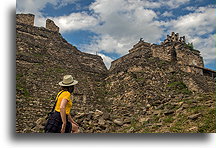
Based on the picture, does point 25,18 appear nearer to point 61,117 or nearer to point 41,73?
point 41,73

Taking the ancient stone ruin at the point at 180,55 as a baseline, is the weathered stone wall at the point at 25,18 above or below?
above

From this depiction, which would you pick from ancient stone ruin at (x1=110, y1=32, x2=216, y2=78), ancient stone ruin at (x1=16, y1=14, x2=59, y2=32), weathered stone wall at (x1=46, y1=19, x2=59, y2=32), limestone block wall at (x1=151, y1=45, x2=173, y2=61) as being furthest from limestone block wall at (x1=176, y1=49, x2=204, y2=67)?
ancient stone ruin at (x1=16, y1=14, x2=59, y2=32)

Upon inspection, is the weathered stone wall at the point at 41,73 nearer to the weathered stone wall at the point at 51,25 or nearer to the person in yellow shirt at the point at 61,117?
the weathered stone wall at the point at 51,25

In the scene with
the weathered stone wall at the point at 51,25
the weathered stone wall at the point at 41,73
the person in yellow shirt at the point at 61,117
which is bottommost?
the person in yellow shirt at the point at 61,117

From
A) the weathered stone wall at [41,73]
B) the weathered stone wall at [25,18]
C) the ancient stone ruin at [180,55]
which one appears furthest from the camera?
the weathered stone wall at [25,18]

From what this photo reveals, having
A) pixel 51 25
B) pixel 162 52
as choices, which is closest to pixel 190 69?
pixel 162 52

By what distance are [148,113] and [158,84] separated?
13.8ft

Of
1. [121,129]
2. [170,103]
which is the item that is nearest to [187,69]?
[170,103]

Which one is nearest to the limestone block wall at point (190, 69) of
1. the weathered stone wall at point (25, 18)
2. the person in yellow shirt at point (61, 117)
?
the person in yellow shirt at point (61, 117)

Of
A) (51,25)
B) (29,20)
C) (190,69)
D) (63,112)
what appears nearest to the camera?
(63,112)

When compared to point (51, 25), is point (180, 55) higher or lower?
lower

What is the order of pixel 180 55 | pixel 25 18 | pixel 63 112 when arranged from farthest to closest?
1. pixel 25 18
2. pixel 180 55
3. pixel 63 112

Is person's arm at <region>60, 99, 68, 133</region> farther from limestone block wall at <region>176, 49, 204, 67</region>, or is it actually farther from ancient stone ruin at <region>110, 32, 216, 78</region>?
limestone block wall at <region>176, 49, 204, 67</region>
